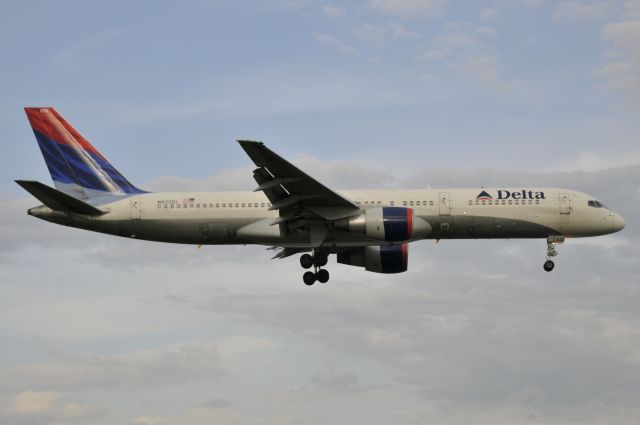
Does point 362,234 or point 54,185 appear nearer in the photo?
point 362,234

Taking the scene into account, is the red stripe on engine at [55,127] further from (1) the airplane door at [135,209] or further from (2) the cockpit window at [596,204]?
(2) the cockpit window at [596,204]

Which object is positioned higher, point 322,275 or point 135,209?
point 135,209

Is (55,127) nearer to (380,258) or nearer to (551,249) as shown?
(380,258)

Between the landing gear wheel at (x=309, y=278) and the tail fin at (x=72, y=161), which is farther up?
the tail fin at (x=72, y=161)

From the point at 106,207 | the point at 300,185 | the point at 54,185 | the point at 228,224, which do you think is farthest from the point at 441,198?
the point at 54,185

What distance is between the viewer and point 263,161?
4641 centimetres

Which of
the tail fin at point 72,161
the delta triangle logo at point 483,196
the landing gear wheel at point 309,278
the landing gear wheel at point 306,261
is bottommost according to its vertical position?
the landing gear wheel at point 309,278

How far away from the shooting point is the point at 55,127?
186 ft

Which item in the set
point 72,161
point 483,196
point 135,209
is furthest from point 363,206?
point 72,161

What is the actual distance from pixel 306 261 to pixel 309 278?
1.30m

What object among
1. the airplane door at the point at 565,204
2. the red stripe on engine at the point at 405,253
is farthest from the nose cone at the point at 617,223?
→ the red stripe on engine at the point at 405,253

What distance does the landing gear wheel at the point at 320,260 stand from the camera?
5384 centimetres

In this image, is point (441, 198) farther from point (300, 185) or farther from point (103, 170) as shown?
point (103, 170)

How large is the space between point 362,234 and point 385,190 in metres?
4.77
